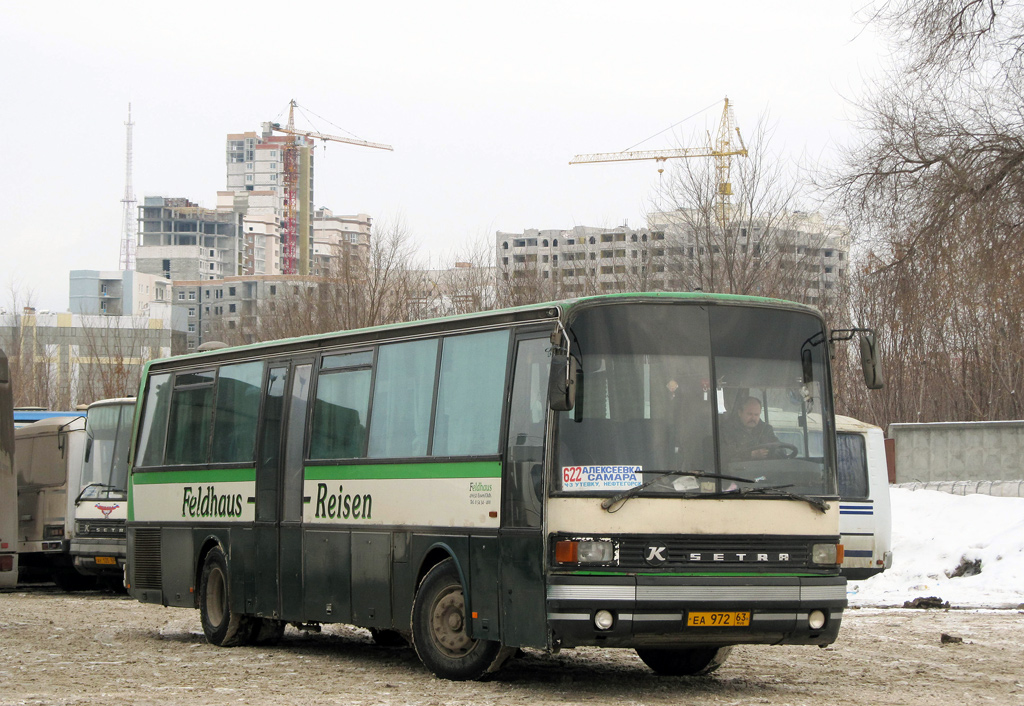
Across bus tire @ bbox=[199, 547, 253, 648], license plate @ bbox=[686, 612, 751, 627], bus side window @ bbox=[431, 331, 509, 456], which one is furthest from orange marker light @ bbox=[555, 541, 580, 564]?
bus tire @ bbox=[199, 547, 253, 648]

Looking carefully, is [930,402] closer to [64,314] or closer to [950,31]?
[950,31]

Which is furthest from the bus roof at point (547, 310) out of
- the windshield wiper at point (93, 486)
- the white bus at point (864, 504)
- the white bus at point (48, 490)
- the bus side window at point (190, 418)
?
the white bus at point (48, 490)

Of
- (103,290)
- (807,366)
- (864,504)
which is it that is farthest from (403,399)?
(103,290)

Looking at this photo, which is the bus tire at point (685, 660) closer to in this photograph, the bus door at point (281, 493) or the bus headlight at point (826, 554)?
the bus headlight at point (826, 554)

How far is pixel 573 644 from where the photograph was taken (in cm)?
1000

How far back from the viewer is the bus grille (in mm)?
16406

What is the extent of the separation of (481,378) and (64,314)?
135 m

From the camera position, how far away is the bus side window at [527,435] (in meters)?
10.3

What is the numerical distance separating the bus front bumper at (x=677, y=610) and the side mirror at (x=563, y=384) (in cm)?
124

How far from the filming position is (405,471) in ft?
39.2

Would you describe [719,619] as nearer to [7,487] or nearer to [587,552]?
[587,552]

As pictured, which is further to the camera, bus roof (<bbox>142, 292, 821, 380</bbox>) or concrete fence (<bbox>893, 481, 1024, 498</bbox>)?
concrete fence (<bbox>893, 481, 1024, 498</bbox>)

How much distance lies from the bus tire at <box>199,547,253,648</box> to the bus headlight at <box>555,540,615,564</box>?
5.87 m

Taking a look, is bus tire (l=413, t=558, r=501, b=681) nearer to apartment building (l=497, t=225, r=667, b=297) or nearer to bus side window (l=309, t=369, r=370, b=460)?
bus side window (l=309, t=369, r=370, b=460)
